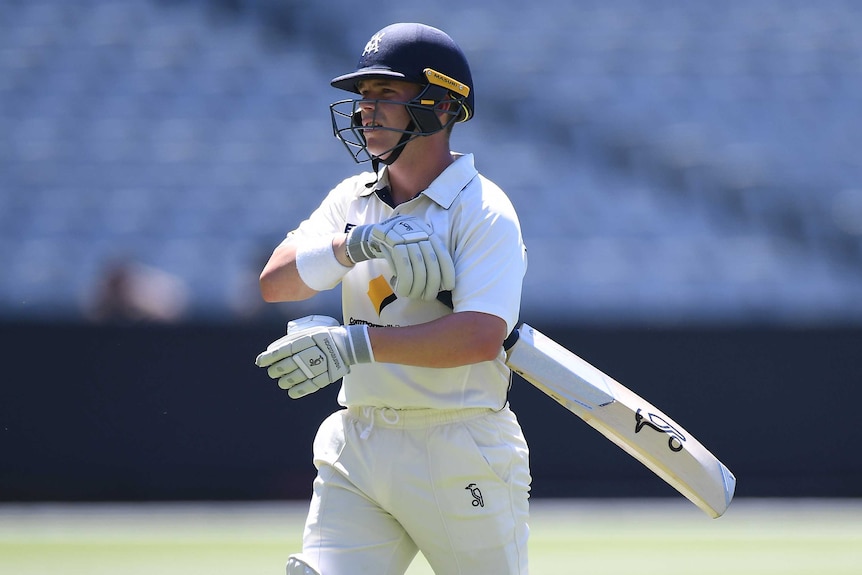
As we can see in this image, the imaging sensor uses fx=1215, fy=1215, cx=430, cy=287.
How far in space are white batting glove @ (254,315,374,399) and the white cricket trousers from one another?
0.30 m

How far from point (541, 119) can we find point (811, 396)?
180 inches

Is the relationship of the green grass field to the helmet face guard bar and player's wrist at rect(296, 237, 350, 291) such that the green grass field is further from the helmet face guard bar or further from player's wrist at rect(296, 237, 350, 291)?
the helmet face guard bar

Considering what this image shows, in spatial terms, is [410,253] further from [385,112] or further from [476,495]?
[476,495]

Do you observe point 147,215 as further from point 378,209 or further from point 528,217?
point 378,209

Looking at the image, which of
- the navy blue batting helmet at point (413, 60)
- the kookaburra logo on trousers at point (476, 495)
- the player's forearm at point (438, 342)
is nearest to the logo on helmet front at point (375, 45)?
the navy blue batting helmet at point (413, 60)

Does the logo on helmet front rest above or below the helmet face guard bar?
above

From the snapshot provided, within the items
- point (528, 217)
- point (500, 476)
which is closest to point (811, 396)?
point (528, 217)

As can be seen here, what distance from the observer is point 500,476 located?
9.52 feet

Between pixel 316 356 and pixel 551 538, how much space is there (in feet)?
13.9

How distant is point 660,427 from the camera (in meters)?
3.18


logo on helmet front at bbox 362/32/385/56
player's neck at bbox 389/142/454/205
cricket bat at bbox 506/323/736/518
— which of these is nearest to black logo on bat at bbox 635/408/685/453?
cricket bat at bbox 506/323/736/518

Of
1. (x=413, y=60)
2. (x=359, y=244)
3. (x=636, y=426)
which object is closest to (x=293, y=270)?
(x=359, y=244)

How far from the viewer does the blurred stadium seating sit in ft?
33.5

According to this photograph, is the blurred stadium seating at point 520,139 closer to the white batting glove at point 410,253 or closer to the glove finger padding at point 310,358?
the white batting glove at point 410,253
